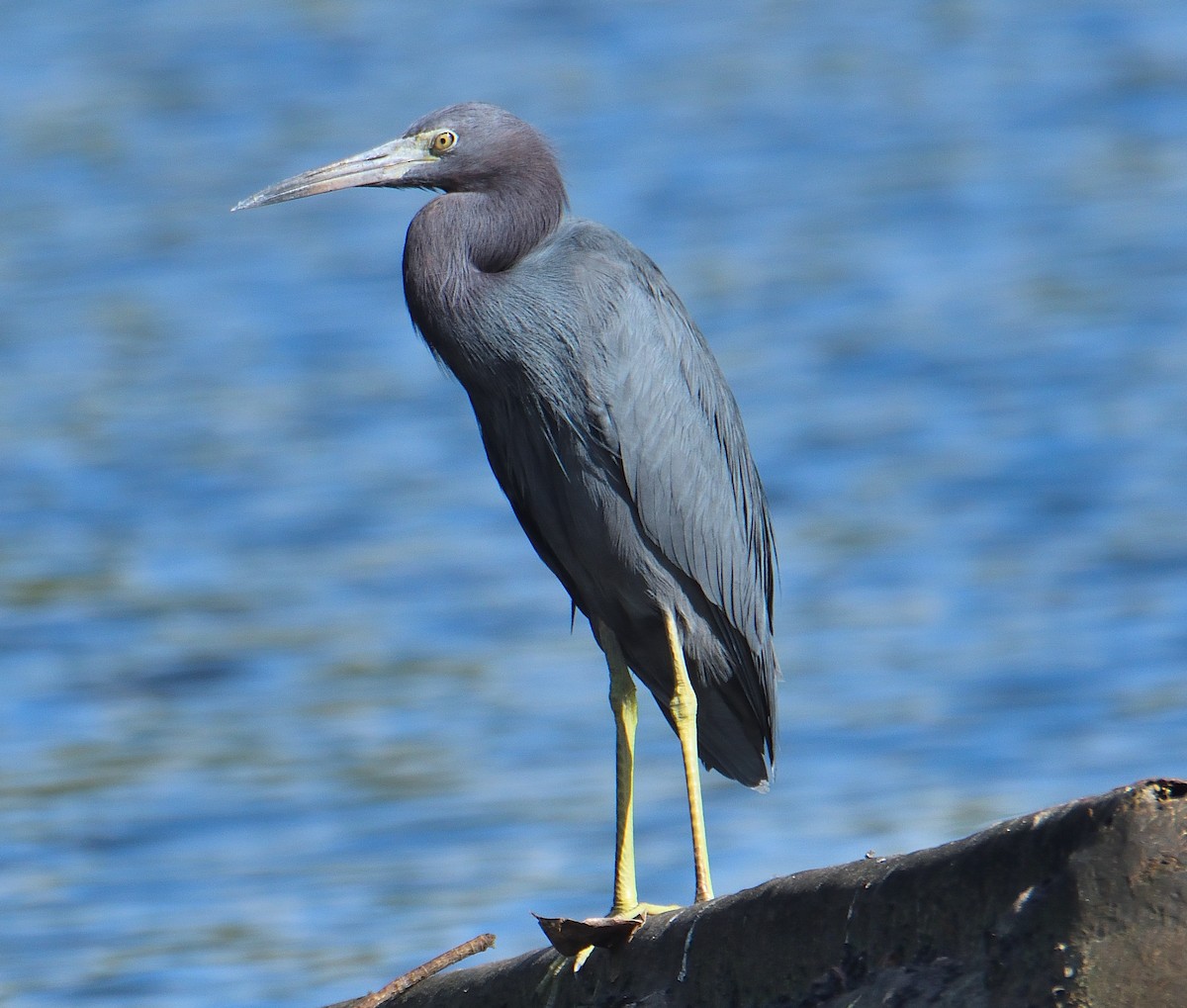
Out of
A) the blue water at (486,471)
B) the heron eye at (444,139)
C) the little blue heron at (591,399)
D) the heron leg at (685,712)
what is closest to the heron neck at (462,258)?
the little blue heron at (591,399)

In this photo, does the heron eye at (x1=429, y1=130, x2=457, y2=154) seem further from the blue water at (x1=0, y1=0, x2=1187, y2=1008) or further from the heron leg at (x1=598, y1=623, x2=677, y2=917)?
the blue water at (x1=0, y1=0, x2=1187, y2=1008)

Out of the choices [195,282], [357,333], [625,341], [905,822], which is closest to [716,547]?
[625,341]

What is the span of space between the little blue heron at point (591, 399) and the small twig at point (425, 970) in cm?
59

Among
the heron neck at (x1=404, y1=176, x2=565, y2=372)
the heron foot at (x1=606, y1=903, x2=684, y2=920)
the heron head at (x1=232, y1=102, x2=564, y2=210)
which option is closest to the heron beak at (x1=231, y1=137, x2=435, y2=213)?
the heron head at (x1=232, y1=102, x2=564, y2=210)

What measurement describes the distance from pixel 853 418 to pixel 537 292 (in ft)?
30.1

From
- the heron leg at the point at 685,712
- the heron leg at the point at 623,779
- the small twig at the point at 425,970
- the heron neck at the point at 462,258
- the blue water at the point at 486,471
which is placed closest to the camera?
the small twig at the point at 425,970

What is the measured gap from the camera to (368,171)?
5.54 m

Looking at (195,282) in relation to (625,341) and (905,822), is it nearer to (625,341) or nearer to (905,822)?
(905,822)

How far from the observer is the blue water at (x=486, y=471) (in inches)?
352

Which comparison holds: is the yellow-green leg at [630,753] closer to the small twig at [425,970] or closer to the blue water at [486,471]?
the small twig at [425,970]

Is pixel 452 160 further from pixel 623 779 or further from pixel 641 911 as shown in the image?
pixel 641 911

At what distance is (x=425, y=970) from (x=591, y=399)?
1.51m

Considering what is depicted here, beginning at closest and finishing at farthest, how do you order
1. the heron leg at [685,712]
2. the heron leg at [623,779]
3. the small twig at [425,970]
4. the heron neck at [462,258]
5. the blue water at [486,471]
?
1. the small twig at [425,970]
2. the heron leg at [623,779]
3. the heron neck at [462,258]
4. the heron leg at [685,712]
5. the blue water at [486,471]

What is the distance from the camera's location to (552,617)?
1155 cm
